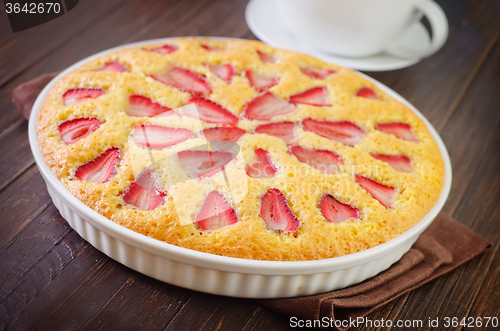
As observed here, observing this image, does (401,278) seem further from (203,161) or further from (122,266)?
(122,266)

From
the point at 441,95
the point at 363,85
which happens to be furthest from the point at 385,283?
the point at 441,95

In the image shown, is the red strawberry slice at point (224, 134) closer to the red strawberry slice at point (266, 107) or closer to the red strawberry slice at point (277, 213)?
the red strawberry slice at point (266, 107)

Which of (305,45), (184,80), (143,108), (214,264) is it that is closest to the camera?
(214,264)

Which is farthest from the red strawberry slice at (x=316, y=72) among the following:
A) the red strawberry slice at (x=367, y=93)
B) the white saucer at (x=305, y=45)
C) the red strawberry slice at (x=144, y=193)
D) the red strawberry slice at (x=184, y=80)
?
the red strawberry slice at (x=144, y=193)

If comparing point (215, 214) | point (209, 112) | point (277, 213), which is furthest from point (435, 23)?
point (215, 214)

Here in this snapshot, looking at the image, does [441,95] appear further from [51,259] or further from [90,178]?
[51,259]

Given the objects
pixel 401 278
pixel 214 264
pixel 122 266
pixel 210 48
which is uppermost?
pixel 210 48
